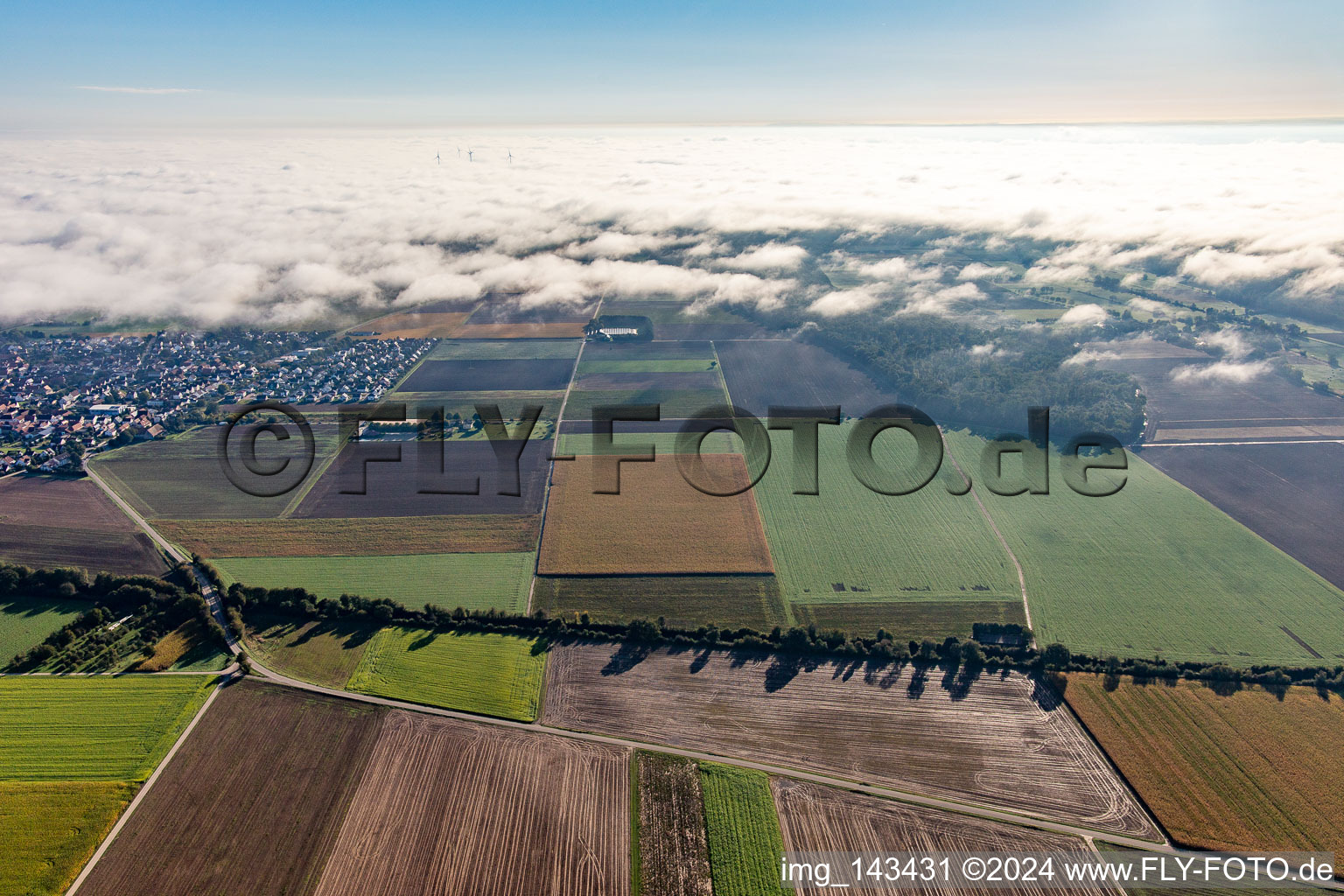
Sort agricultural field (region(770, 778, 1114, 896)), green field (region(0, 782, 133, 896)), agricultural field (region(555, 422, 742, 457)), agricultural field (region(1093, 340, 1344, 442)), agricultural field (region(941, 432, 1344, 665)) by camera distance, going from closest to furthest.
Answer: green field (region(0, 782, 133, 896)), agricultural field (region(770, 778, 1114, 896)), agricultural field (region(941, 432, 1344, 665)), agricultural field (region(555, 422, 742, 457)), agricultural field (region(1093, 340, 1344, 442))

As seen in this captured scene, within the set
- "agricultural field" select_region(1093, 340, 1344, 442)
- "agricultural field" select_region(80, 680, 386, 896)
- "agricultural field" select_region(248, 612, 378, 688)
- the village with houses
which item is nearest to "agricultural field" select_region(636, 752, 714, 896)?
"agricultural field" select_region(80, 680, 386, 896)

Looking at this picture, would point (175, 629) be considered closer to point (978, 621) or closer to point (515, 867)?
point (515, 867)

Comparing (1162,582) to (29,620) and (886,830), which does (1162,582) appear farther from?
(29,620)

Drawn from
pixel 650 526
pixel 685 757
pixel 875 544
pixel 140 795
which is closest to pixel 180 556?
pixel 140 795

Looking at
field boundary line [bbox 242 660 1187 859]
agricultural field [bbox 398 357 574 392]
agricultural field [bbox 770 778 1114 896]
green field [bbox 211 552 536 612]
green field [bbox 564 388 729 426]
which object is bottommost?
agricultural field [bbox 770 778 1114 896]

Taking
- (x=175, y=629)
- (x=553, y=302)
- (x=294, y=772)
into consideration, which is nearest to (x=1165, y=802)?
(x=294, y=772)

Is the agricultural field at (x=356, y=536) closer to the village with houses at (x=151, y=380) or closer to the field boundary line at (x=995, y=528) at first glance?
the village with houses at (x=151, y=380)

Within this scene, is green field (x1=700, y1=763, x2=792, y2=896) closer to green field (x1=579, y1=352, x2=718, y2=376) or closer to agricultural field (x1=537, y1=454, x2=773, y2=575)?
agricultural field (x1=537, y1=454, x2=773, y2=575)
